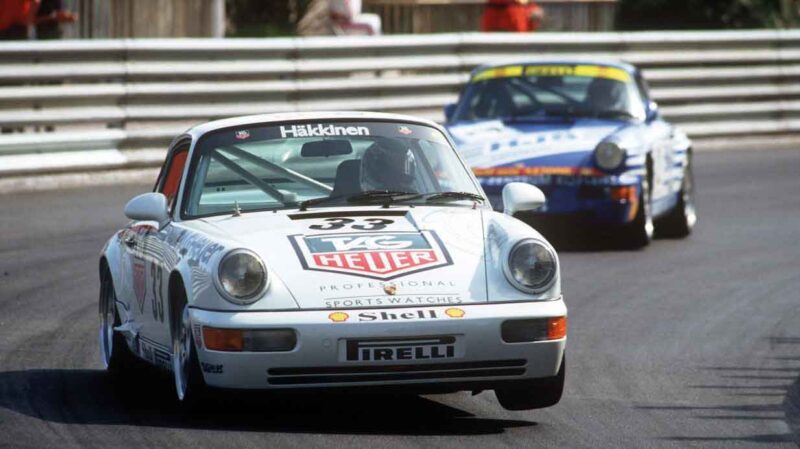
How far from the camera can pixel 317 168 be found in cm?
781

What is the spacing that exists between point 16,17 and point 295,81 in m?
2.72

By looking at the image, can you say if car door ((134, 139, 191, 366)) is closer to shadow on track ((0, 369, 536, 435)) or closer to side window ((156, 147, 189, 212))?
side window ((156, 147, 189, 212))

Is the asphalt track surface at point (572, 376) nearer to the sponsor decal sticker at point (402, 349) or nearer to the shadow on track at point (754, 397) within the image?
the shadow on track at point (754, 397)

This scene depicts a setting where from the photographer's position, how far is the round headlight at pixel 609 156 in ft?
41.9

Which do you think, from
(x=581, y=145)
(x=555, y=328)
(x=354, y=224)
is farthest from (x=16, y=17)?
(x=555, y=328)

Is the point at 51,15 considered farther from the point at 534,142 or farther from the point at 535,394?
the point at 535,394

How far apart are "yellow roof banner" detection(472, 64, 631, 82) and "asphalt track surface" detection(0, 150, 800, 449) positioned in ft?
4.54

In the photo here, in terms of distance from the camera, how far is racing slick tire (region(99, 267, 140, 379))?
804cm

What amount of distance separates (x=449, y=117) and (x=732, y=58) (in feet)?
25.9

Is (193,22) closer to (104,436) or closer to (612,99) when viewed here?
(612,99)

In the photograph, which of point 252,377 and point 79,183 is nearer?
point 252,377

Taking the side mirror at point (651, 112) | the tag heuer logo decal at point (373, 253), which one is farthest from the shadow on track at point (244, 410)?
the side mirror at point (651, 112)

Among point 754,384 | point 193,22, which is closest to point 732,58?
point 193,22

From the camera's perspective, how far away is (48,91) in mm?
16156
